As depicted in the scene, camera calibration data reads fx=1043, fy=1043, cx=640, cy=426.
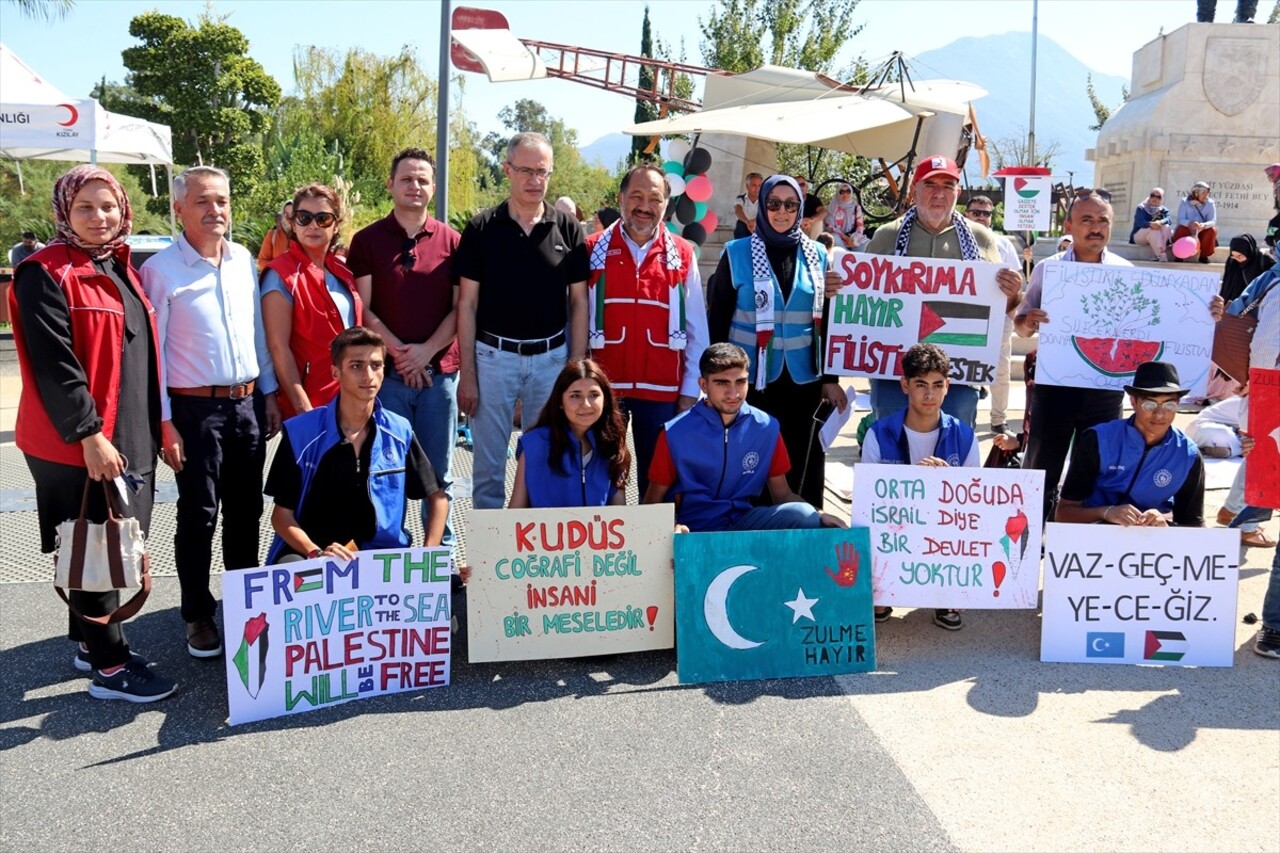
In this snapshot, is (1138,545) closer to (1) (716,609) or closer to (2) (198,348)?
(1) (716,609)

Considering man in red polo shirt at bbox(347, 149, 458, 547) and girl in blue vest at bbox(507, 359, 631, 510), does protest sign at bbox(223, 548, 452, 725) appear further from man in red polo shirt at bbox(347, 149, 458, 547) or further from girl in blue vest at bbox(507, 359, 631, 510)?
man in red polo shirt at bbox(347, 149, 458, 547)

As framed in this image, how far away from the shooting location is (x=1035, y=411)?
524 centimetres

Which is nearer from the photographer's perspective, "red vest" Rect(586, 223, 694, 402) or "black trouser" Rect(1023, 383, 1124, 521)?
"red vest" Rect(586, 223, 694, 402)

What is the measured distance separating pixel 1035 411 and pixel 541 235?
2.61 meters

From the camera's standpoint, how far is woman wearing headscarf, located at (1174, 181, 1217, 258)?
15.7 metres

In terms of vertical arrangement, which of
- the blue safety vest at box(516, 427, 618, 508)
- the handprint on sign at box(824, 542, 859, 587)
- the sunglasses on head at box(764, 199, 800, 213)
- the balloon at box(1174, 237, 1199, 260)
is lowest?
the handprint on sign at box(824, 542, 859, 587)

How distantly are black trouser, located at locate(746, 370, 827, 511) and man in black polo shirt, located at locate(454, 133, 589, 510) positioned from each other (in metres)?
0.93

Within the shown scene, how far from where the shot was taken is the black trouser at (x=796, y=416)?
5004mm

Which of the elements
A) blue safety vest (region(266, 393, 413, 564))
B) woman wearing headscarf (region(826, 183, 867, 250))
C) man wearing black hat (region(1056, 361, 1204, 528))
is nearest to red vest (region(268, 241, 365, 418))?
blue safety vest (region(266, 393, 413, 564))

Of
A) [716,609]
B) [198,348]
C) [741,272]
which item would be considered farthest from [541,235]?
[716,609]

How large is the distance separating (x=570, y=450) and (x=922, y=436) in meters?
1.58

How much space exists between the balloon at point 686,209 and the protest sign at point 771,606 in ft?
36.6

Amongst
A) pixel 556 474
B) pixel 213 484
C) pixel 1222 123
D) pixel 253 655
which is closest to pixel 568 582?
pixel 556 474

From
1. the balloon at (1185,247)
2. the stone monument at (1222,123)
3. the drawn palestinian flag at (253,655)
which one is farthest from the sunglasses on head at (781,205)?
the stone monument at (1222,123)
